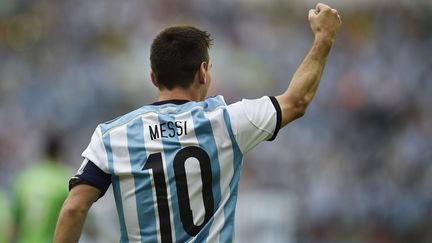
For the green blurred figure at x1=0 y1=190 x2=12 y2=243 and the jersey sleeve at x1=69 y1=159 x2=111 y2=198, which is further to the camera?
the green blurred figure at x1=0 y1=190 x2=12 y2=243

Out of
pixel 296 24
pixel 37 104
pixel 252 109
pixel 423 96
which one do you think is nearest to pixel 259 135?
pixel 252 109

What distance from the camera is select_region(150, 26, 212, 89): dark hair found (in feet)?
14.2

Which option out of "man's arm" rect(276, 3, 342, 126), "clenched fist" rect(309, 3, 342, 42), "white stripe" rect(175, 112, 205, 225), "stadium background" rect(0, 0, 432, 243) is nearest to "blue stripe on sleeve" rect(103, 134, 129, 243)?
"white stripe" rect(175, 112, 205, 225)

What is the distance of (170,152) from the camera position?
427 centimetres

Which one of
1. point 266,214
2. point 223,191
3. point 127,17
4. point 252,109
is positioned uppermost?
point 127,17

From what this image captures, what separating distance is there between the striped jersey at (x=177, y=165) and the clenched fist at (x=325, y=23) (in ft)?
1.20

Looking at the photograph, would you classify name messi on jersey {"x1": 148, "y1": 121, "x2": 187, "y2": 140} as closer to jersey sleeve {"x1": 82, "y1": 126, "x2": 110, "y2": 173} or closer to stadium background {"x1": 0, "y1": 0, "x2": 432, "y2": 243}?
jersey sleeve {"x1": 82, "y1": 126, "x2": 110, "y2": 173}

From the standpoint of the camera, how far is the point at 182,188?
4.24 metres

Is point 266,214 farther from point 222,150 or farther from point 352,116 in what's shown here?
point 222,150

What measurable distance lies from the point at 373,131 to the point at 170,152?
11564 millimetres

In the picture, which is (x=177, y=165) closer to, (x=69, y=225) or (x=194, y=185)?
(x=194, y=185)

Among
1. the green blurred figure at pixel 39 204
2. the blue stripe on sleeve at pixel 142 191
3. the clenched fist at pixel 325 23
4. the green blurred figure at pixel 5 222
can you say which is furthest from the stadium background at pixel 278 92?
the blue stripe on sleeve at pixel 142 191

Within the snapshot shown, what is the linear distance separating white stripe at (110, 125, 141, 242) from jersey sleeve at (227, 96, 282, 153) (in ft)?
1.40

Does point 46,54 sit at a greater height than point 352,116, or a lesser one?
greater
